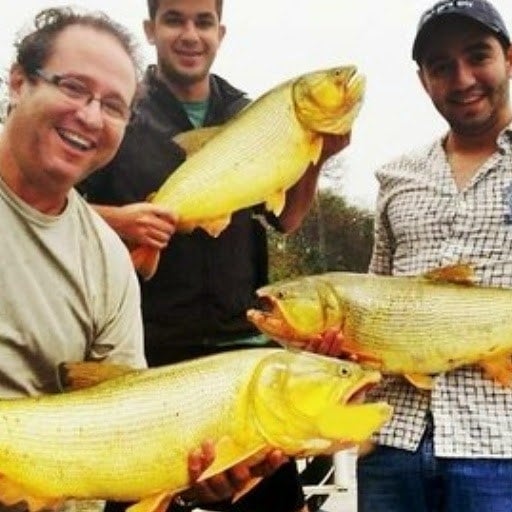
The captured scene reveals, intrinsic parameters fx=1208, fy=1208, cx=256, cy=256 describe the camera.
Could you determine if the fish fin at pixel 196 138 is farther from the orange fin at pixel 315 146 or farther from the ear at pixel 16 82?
the ear at pixel 16 82

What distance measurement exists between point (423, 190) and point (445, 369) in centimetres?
46

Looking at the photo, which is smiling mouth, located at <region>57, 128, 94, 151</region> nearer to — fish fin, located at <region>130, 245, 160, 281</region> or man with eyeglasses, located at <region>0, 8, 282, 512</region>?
man with eyeglasses, located at <region>0, 8, 282, 512</region>

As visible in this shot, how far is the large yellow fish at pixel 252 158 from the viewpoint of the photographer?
2396 millimetres

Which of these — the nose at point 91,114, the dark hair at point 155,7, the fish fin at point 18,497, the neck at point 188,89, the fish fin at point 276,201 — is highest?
the dark hair at point 155,7

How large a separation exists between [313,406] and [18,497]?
Result: 0.54 meters

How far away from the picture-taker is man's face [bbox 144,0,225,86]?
264cm

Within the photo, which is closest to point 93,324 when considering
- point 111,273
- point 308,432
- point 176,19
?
point 111,273

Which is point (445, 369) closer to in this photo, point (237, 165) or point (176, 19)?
point (237, 165)

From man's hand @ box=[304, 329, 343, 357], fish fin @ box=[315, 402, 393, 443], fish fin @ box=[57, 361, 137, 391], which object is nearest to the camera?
fish fin @ box=[315, 402, 393, 443]

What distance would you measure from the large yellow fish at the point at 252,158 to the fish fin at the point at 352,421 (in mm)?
551

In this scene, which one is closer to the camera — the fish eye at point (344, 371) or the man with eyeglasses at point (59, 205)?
the fish eye at point (344, 371)

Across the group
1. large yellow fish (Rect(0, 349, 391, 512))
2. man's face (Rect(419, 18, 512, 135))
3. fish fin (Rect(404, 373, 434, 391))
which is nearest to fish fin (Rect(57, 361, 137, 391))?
large yellow fish (Rect(0, 349, 391, 512))

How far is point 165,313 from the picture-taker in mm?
2854

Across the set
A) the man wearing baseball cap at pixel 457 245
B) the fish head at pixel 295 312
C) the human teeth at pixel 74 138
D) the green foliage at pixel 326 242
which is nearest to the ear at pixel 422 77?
the man wearing baseball cap at pixel 457 245
